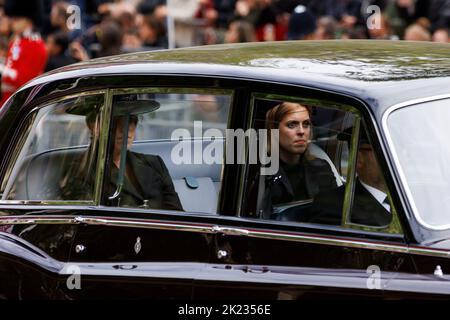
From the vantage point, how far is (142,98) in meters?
5.23

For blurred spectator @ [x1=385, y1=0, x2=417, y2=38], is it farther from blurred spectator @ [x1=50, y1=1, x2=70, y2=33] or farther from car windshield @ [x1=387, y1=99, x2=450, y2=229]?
car windshield @ [x1=387, y1=99, x2=450, y2=229]

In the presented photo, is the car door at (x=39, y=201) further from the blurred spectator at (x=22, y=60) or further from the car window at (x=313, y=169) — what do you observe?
the blurred spectator at (x=22, y=60)

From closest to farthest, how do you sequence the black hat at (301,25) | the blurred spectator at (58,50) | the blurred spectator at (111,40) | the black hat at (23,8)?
the blurred spectator at (111,40) < the black hat at (301,25) < the blurred spectator at (58,50) < the black hat at (23,8)

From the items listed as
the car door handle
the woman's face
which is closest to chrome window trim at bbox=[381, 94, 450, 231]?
the woman's face

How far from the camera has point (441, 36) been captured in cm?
1205

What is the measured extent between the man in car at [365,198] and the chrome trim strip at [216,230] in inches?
3.8

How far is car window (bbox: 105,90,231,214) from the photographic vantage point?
498 centimetres

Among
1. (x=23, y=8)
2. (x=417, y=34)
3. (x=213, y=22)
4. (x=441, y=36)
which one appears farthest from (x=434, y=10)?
(x=23, y=8)

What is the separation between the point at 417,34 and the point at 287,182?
7385 mm

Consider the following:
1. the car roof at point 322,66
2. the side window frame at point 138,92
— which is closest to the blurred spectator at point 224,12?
the car roof at point 322,66

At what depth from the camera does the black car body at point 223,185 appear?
433 cm

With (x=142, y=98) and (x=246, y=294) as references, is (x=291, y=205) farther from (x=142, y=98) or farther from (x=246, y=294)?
(x=142, y=98)

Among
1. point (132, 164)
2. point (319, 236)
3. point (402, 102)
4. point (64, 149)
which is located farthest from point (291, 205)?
point (64, 149)

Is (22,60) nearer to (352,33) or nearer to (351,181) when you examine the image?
(352,33)
